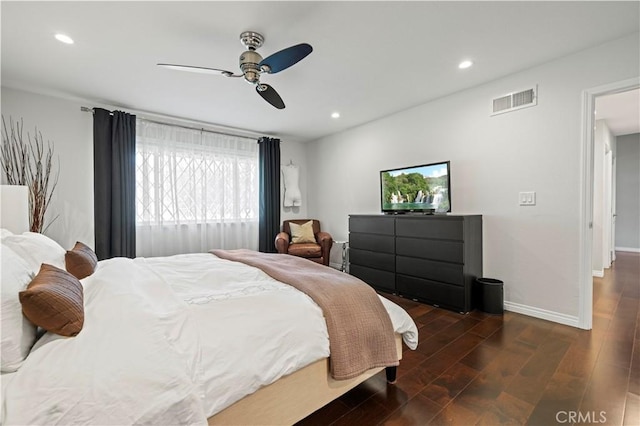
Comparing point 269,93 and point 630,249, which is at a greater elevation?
point 269,93

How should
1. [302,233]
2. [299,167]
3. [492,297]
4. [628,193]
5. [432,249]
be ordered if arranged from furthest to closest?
1. [628,193]
2. [299,167]
3. [302,233]
4. [432,249]
5. [492,297]

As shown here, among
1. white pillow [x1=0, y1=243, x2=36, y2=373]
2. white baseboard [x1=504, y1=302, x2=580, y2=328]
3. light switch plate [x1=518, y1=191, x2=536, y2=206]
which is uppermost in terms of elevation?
light switch plate [x1=518, y1=191, x2=536, y2=206]

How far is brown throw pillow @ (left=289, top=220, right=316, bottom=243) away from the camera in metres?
4.71

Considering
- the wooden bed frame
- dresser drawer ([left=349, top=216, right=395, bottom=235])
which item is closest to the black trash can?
dresser drawer ([left=349, top=216, right=395, bottom=235])

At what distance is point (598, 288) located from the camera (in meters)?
3.67

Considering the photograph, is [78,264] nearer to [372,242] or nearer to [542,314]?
[372,242]

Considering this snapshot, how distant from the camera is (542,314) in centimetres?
273

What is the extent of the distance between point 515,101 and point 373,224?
207 centimetres

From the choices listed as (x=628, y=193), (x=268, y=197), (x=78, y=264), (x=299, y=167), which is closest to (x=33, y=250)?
(x=78, y=264)

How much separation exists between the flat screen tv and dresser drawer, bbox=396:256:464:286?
65cm

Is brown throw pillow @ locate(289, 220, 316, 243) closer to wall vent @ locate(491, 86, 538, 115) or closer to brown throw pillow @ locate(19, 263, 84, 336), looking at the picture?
wall vent @ locate(491, 86, 538, 115)

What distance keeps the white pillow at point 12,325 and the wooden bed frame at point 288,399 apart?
2.25 ft

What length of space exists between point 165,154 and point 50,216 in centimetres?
150

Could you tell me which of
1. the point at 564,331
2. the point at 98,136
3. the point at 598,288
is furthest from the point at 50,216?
the point at 598,288
